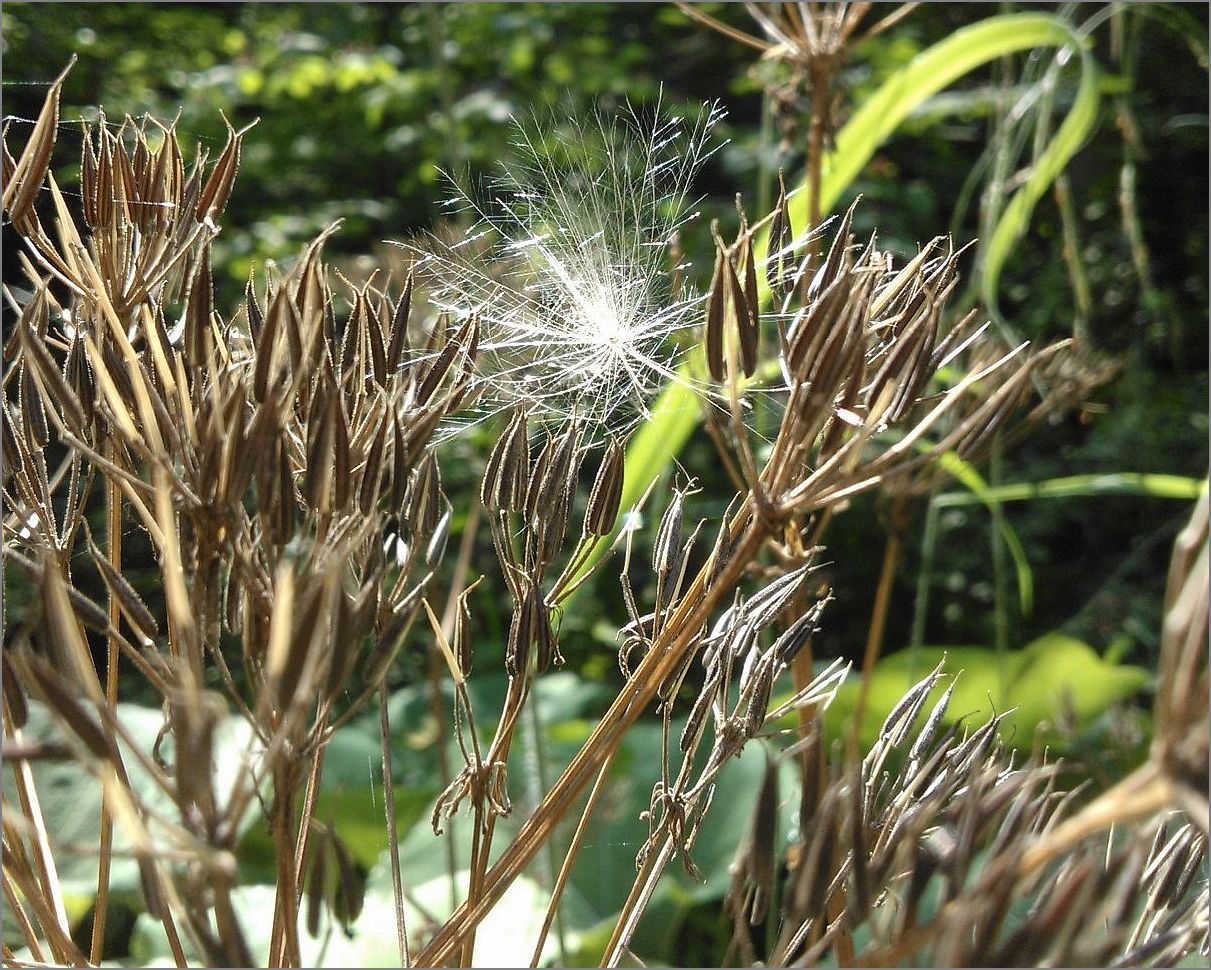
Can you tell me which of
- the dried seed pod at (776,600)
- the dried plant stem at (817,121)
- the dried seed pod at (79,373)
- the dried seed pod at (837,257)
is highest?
the dried plant stem at (817,121)

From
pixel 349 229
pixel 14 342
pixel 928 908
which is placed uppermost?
pixel 349 229

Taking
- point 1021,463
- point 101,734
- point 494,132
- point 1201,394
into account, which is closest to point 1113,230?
point 1201,394

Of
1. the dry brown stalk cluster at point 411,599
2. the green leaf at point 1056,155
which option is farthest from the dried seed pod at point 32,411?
the green leaf at point 1056,155

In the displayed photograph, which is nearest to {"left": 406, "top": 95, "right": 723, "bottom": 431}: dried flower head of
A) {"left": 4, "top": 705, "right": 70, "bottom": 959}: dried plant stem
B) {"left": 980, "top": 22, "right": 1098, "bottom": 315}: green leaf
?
{"left": 4, "top": 705, "right": 70, "bottom": 959}: dried plant stem

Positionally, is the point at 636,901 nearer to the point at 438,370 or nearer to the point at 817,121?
the point at 438,370

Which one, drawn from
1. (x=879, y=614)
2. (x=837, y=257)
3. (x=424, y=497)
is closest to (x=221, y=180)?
(x=424, y=497)

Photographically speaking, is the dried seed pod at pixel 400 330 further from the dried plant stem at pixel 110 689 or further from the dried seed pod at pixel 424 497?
the dried plant stem at pixel 110 689

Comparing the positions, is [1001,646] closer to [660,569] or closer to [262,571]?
[660,569]
